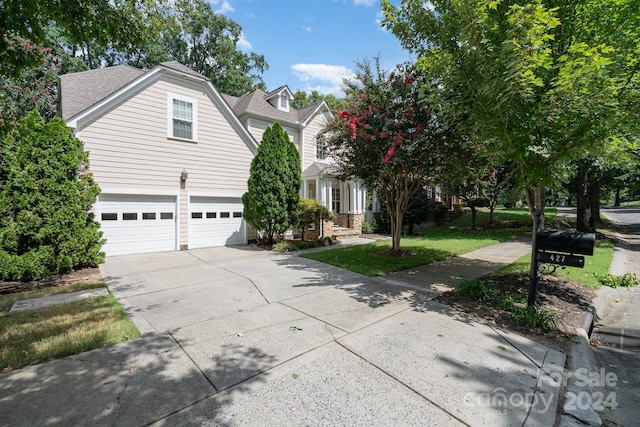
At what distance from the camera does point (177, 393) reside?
2.65 meters

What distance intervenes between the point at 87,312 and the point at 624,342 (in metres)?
8.05

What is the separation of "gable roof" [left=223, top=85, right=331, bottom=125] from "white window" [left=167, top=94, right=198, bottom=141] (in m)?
3.64

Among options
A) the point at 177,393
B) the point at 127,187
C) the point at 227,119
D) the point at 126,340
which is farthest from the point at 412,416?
the point at 227,119

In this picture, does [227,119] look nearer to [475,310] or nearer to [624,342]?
[475,310]

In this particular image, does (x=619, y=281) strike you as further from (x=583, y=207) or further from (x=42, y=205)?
(x=42, y=205)

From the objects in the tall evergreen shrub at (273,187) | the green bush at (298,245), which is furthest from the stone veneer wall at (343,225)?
the tall evergreen shrub at (273,187)

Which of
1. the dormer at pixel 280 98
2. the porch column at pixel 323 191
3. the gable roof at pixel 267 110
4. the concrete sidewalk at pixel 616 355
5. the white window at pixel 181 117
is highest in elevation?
the dormer at pixel 280 98

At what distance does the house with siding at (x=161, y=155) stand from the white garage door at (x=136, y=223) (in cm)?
3

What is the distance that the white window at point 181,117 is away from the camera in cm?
1061

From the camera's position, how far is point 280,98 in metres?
16.8

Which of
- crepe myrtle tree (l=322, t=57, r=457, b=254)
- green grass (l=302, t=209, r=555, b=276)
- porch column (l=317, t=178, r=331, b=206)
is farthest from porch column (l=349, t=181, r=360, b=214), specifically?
crepe myrtle tree (l=322, t=57, r=457, b=254)

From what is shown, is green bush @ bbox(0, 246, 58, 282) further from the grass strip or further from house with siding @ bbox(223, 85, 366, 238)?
house with siding @ bbox(223, 85, 366, 238)

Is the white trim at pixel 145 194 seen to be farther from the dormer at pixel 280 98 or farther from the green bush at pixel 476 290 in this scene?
the green bush at pixel 476 290

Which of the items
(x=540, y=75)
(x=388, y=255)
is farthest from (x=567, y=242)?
(x=388, y=255)
